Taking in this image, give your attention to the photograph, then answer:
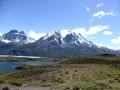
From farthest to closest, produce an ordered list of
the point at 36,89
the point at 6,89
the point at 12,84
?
the point at 12,84, the point at 36,89, the point at 6,89

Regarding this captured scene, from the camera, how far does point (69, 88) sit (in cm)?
3027

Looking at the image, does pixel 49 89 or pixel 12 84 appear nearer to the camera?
pixel 49 89

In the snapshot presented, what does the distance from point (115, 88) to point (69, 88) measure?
25.5 feet

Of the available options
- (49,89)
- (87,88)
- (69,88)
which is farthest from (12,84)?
(87,88)

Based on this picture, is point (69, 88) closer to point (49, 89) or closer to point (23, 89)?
point (49, 89)

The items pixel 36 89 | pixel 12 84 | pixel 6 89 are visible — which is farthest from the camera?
pixel 12 84

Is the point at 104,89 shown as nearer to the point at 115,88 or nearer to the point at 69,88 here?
the point at 115,88

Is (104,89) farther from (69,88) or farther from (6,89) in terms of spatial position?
(6,89)

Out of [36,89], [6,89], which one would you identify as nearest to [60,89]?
[36,89]

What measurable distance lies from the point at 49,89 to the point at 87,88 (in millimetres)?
6288

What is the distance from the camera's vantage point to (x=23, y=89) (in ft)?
94.6

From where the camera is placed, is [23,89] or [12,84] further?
Result: [12,84]

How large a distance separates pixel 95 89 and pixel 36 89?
9.58 metres

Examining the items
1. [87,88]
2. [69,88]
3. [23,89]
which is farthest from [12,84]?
[87,88]
